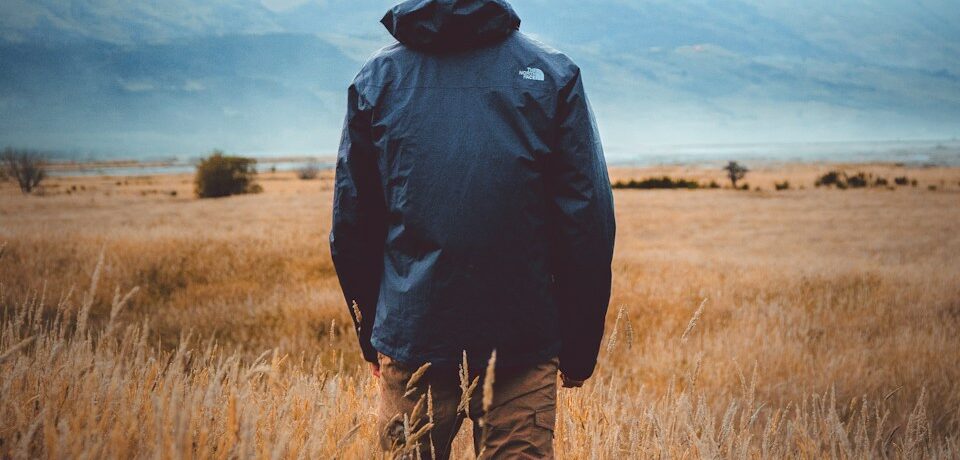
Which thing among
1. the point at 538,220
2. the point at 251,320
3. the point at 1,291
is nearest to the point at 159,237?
the point at 1,291

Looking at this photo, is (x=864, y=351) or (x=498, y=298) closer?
(x=498, y=298)

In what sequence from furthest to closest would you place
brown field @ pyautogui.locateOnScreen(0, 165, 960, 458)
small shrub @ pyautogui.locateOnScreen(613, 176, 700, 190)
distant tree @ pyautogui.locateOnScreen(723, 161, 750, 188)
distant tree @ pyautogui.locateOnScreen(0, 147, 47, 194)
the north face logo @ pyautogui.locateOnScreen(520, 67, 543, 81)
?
distant tree @ pyautogui.locateOnScreen(723, 161, 750, 188)
distant tree @ pyautogui.locateOnScreen(0, 147, 47, 194)
small shrub @ pyautogui.locateOnScreen(613, 176, 700, 190)
the north face logo @ pyautogui.locateOnScreen(520, 67, 543, 81)
brown field @ pyautogui.locateOnScreen(0, 165, 960, 458)

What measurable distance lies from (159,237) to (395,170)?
14.1 meters

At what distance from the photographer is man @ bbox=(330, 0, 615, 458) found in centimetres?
196

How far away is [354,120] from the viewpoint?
219 cm

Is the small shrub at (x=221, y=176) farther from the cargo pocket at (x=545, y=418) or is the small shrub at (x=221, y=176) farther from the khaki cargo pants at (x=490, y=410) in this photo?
the cargo pocket at (x=545, y=418)

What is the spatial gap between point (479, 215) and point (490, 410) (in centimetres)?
78

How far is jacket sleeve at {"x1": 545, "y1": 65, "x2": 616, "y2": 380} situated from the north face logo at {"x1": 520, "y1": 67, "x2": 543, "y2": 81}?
0.33ft

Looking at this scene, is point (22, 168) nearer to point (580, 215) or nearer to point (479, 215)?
point (479, 215)

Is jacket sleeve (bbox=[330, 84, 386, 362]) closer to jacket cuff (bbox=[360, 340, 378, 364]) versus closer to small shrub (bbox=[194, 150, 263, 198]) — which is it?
jacket cuff (bbox=[360, 340, 378, 364])

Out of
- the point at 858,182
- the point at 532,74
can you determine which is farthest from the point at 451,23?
the point at 858,182

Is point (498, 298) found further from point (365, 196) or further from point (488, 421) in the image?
point (365, 196)

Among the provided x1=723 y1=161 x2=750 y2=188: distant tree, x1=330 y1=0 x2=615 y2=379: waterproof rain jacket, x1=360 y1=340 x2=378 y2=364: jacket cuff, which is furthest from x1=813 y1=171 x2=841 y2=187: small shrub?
x1=360 y1=340 x2=378 y2=364: jacket cuff

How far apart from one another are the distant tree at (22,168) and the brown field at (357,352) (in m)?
49.0
